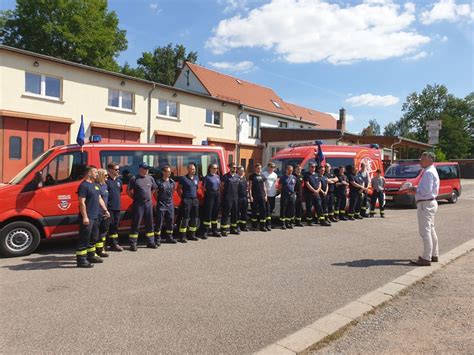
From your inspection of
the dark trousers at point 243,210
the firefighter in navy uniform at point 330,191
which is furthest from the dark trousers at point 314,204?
the dark trousers at point 243,210

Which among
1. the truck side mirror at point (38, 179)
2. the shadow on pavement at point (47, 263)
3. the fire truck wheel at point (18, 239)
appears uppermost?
the truck side mirror at point (38, 179)

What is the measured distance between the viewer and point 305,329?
382cm

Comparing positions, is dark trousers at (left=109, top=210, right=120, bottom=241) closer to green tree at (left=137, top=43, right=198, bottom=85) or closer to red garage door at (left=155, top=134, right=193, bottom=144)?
red garage door at (left=155, top=134, right=193, bottom=144)

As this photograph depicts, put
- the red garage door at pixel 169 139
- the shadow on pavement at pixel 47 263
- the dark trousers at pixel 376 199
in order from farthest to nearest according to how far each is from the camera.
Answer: the red garage door at pixel 169 139
the dark trousers at pixel 376 199
the shadow on pavement at pixel 47 263

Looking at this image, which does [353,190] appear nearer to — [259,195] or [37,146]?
[259,195]

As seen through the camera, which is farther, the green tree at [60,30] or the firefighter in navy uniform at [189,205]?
the green tree at [60,30]

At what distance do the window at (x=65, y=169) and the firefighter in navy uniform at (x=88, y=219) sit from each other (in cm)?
113

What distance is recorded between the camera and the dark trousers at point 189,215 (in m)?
8.23

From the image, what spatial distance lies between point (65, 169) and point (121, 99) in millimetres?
13650

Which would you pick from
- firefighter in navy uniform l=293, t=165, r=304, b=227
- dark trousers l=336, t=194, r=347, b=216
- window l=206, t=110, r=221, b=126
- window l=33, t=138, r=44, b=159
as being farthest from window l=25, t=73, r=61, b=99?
dark trousers l=336, t=194, r=347, b=216

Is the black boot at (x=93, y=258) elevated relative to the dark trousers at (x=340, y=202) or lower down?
lower down

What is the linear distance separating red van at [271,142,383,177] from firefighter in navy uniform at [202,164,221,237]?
3.47 metres

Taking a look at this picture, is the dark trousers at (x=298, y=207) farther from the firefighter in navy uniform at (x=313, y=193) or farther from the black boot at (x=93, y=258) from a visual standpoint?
the black boot at (x=93, y=258)

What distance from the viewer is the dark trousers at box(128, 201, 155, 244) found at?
24.0ft
